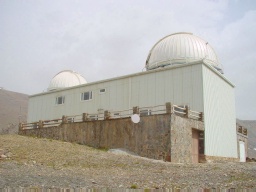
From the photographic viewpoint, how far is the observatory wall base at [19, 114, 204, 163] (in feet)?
64.7

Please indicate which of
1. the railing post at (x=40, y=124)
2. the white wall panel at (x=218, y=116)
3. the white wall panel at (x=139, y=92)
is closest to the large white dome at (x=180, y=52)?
the white wall panel at (x=139, y=92)

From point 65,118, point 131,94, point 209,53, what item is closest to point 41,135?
point 65,118

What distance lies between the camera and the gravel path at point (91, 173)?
9.44m

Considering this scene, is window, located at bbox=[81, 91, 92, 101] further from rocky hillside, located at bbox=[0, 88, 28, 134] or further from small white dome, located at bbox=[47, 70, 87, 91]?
rocky hillside, located at bbox=[0, 88, 28, 134]

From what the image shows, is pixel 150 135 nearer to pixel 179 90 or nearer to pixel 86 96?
pixel 179 90

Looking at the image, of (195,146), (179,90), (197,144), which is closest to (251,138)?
(179,90)

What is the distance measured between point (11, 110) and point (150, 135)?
2479 inches

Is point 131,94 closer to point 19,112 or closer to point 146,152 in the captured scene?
point 146,152

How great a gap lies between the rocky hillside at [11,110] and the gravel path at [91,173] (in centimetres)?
4518

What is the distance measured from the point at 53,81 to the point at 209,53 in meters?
19.7

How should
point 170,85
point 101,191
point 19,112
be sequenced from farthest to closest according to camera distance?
point 19,112
point 170,85
point 101,191

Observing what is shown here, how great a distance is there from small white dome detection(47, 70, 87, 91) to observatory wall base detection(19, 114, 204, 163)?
14.2 meters

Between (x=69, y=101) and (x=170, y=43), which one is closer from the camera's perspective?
(x=170, y=43)

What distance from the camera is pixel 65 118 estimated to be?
27.3 metres
